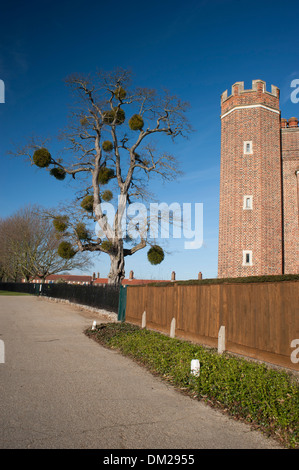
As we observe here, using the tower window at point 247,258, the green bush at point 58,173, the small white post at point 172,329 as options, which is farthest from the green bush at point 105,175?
the small white post at point 172,329

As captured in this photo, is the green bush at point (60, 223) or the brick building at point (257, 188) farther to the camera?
the brick building at point (257, 188)

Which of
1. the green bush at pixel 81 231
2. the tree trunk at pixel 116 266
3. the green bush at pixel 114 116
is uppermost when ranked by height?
the green bush at pixel 114 116

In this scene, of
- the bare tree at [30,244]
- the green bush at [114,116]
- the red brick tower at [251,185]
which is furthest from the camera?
the bare tree at [30,244]

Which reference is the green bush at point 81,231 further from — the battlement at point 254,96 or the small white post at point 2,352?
the battlement at point 254,96

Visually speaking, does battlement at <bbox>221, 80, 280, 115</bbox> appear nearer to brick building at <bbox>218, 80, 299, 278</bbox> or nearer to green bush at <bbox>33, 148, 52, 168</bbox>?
brick building at <bbox>218, 80, 299, 278</bbox>

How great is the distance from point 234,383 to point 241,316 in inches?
84.9

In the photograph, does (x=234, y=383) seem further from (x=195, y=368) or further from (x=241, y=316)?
(x=241, y=316)

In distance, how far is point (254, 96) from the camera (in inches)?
872

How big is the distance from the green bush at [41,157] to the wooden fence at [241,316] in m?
12.5

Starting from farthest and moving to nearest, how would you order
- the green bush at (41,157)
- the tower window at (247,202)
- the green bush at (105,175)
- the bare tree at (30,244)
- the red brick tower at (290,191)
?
the bare tree at (30,244)
the green bush at (105,175)
the red brick tower at (290,191)
the tower window at (247,202)
the green bush at (41,157)

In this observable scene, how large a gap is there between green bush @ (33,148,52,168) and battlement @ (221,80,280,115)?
11700 mm

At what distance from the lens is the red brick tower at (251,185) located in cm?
2061

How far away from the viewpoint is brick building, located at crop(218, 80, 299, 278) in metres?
20.7

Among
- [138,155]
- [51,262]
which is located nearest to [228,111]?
[138,155]
